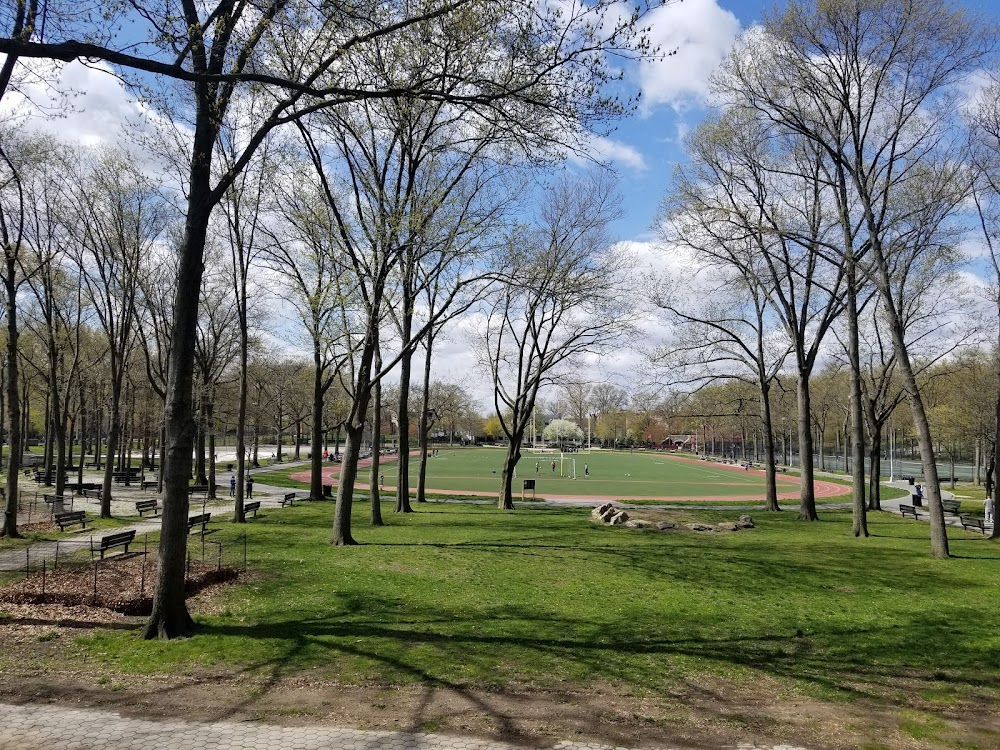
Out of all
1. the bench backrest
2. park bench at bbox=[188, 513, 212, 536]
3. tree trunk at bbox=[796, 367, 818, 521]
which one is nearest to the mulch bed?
the bench backrest

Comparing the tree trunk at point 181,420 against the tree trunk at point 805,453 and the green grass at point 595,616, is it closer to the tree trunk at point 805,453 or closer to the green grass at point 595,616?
the green grass at point 595,616

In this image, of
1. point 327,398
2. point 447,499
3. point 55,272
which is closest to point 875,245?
point 447,499

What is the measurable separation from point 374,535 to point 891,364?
79.0 ft

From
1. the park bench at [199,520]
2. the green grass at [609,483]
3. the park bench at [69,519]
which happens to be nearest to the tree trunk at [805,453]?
the green grass at [609,483]

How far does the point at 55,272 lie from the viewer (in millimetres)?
22641

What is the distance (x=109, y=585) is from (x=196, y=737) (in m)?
7.10

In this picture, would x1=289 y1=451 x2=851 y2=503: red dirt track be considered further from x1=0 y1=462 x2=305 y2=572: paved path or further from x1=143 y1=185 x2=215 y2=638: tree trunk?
x1=143 y1=185 x2=215 y2=638: tree trunk

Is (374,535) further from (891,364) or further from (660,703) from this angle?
(891,364)

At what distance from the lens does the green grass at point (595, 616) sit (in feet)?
26.3

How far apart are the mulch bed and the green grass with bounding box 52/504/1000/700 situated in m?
0.88

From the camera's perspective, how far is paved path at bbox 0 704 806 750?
575 cm

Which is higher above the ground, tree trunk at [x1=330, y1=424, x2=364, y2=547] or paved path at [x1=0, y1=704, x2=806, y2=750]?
tree trunk at [x1=330, y1=424, x2=364, y2=547]

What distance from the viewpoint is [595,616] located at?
34.5 ft

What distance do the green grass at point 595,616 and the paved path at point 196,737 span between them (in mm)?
1415
